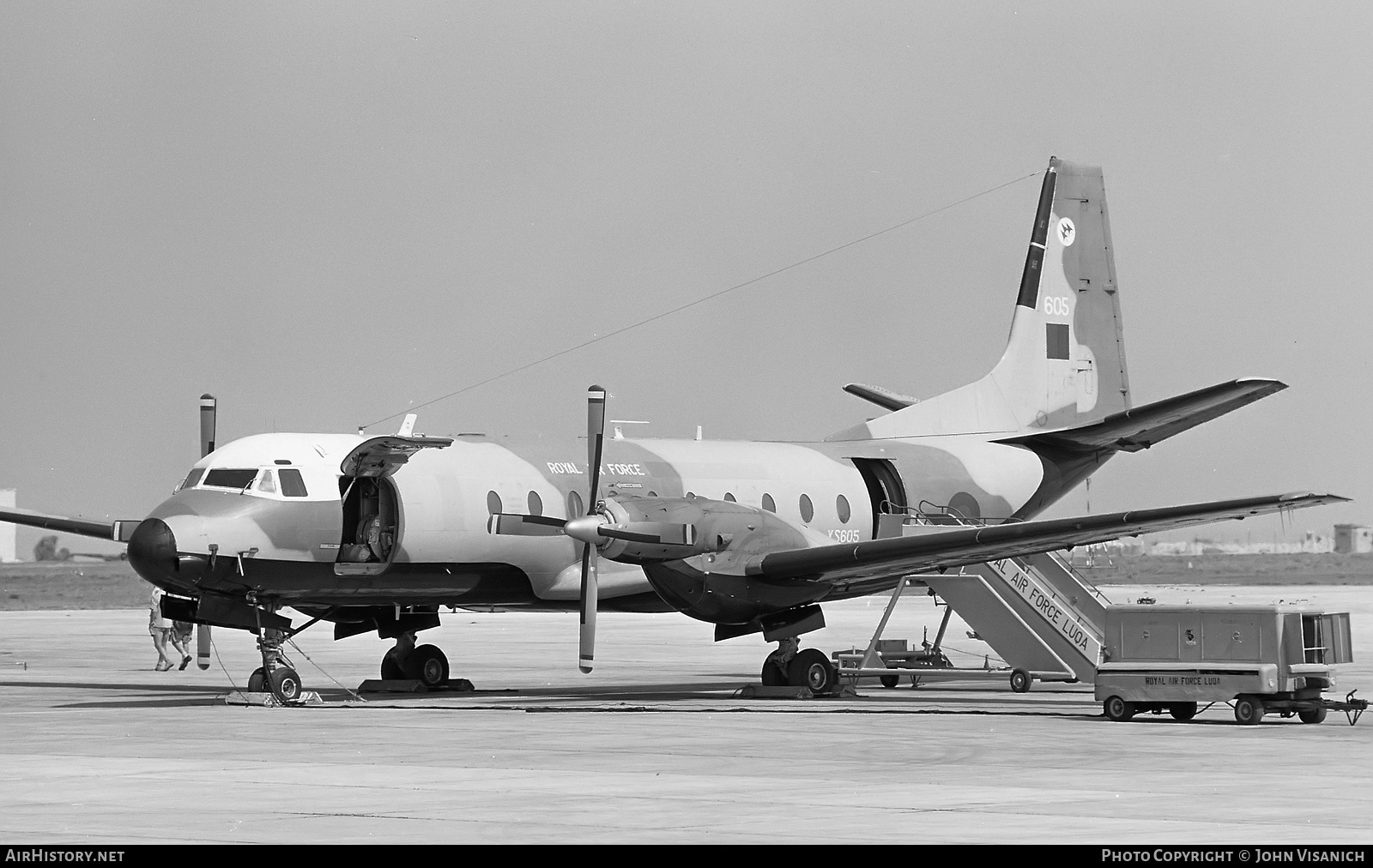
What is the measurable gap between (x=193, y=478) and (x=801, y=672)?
800 cm

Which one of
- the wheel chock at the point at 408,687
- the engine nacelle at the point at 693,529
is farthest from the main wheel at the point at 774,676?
the wheel chock at the point at 408,687

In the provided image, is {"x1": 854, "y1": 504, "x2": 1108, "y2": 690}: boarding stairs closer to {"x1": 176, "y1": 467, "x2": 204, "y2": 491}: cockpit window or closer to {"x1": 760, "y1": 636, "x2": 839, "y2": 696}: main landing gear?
{"x1": 760, "y1": 636, "x2": 839, "y2": 696}: main landing gear

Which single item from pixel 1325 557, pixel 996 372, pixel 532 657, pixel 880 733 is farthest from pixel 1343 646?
pixel 1325 557

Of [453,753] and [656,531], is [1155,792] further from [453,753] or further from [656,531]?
[656,531]

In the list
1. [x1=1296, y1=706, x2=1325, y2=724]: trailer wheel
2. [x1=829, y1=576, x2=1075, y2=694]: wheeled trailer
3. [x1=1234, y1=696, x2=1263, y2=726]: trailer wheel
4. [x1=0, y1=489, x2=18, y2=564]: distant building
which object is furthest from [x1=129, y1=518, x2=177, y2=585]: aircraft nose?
[x1=0, y1=489, x2=18, y2=564]: distant building

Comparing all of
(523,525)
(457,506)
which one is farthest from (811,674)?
(457,506)

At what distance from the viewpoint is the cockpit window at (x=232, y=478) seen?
21.5 m

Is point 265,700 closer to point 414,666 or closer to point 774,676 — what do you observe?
point 414,666

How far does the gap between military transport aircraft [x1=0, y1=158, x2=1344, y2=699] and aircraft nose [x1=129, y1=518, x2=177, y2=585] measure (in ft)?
0.09

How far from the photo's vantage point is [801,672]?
24.0 meters

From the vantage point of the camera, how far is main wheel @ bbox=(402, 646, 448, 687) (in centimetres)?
2494

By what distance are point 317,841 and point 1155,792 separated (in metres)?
5.44

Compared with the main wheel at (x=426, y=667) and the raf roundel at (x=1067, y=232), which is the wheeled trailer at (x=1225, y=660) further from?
the raf roundel at (x=1067, y=232)

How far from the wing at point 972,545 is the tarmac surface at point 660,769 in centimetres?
164
